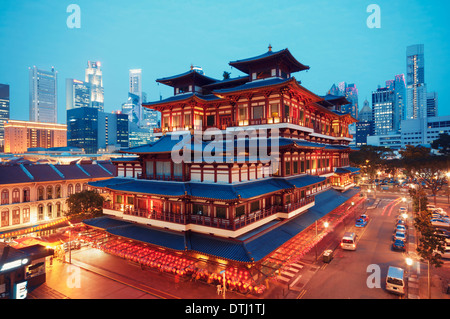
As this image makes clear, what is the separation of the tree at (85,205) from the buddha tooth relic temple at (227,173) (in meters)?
8.53

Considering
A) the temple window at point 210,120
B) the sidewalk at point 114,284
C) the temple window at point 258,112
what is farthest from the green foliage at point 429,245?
the temple window at point 210,120

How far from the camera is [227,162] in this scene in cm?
2273

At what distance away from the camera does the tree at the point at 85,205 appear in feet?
129

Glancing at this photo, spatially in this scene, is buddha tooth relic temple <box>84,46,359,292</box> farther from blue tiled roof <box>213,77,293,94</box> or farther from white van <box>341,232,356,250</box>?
white van <box>341,232,356,250</box>

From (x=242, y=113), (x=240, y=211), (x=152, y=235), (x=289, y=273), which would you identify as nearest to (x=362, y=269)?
(x=289, y=273)

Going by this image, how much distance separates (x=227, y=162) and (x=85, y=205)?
2939 centimetres

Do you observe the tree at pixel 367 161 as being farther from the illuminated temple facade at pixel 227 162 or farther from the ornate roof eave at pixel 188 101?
the ornate roof eave at pixel 188 101

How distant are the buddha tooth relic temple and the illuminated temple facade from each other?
0.38 ft

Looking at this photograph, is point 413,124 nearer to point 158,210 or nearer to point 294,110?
point 294,110

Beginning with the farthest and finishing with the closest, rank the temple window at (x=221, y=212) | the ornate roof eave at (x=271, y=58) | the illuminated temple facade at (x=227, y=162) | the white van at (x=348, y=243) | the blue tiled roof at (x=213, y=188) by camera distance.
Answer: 1. the white van at (x=348, y=243)
2. the ornate roof eave at (x=271, y=58)
3. the illuminated temple facade at (x=227, y=162)
4. the temple window at (x=221, y=212)
5. the blue tiled roof at (x=213, y=188)

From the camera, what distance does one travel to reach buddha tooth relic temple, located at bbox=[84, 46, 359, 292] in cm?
2331

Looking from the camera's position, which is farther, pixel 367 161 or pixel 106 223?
pixel 367 161

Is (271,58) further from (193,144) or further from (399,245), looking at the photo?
(399,245)
